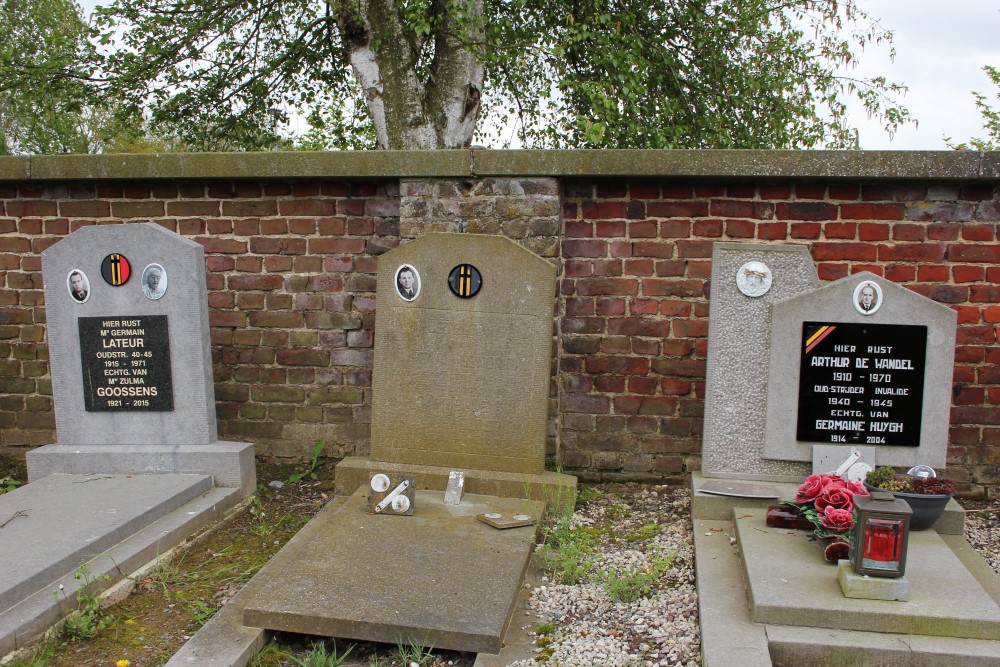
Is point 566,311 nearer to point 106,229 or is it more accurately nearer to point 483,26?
point 106,229

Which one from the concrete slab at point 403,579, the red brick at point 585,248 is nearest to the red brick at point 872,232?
the red brick at point 585,248

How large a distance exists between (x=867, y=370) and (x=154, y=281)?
375 centimetres

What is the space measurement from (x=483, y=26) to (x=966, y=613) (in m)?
6.48

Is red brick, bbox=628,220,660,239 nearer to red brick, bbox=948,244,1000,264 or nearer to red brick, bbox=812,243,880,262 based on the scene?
red brick, bbox=812,243,880,262

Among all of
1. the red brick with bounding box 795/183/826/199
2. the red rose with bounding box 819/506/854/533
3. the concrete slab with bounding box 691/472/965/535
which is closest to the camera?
the red rose with bounding box 819/506/854/533

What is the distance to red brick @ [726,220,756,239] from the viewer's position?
4.47 meters

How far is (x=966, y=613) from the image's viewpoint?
262cm

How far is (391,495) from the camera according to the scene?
379 centimetres

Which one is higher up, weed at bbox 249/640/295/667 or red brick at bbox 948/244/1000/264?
red brick at bbox 948/244/1000/264

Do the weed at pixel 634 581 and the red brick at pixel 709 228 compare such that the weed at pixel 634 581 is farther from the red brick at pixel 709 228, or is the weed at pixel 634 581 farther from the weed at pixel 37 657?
the weed at pixel 37 657

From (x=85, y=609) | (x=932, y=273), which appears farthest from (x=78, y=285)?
(x=932, y=273)

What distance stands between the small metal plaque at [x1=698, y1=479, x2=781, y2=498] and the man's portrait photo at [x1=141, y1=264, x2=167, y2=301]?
121 inches

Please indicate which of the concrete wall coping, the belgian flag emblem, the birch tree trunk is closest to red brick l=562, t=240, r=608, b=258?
the concrete wall coping

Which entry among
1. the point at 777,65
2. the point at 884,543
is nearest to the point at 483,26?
the point at 777,65
